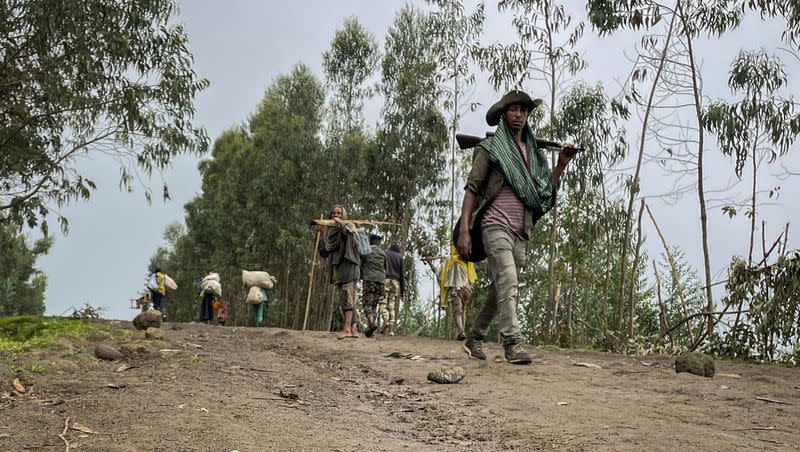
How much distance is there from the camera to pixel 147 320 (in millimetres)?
13500

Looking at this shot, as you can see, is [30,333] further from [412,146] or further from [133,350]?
[412,146]

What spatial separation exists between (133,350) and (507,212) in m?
3.86

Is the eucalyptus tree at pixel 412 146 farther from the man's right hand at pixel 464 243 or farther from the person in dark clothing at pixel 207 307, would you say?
the man's right hand at pixel 464 243

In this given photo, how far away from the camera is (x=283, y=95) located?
39094mm

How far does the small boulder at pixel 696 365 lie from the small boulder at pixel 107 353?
16.8 ft

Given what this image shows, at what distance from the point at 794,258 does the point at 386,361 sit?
4829 millimetres

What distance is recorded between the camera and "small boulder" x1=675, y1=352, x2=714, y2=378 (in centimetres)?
725

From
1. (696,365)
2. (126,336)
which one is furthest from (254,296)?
(696,365)

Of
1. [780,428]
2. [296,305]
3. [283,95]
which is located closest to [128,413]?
[780,428]

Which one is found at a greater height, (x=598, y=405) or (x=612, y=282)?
(x=612, y=282)

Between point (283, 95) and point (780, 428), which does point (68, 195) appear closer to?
point (780, 428)

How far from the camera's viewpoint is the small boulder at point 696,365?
7.25 metres

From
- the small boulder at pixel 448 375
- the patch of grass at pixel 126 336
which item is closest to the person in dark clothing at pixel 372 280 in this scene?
the patch of grass at pixel 126 336

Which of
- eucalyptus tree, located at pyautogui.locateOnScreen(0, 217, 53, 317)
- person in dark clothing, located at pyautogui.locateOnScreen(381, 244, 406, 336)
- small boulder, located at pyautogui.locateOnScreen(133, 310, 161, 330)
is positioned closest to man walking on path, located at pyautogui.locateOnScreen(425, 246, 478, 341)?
person in dark clothing, located at pyautogui.locateOnScreen(381, 244, 406, 336)
